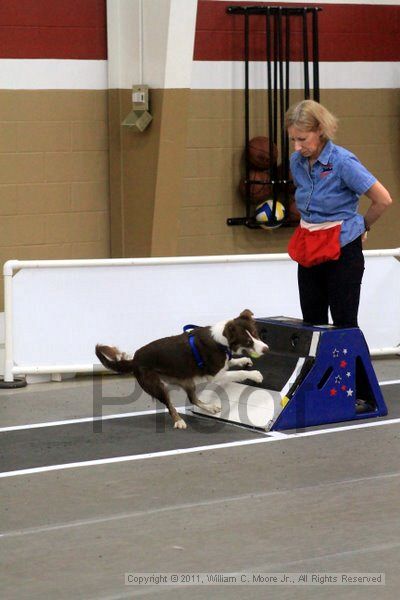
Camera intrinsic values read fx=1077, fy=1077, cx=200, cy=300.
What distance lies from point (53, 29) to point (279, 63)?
198cm

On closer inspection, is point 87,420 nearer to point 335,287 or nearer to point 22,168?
point 335,287

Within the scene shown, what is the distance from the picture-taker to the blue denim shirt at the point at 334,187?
230 inches

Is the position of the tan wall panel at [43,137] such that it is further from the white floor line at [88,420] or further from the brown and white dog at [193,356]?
the brown and white dog at [193,356]

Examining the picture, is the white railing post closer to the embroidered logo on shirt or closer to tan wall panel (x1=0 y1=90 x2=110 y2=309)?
tan wall panel (x1=0 y1=90 x2=110 y2=309)

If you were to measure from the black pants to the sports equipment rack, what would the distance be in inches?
125

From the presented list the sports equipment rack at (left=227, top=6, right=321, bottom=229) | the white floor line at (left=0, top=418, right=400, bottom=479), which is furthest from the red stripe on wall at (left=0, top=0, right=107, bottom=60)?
the white floor line at (left=0, top=418, right=400, bottom=479)

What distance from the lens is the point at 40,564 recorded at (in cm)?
410

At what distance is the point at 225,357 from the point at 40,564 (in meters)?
2.14

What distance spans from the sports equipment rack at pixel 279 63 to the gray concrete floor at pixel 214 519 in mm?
3771

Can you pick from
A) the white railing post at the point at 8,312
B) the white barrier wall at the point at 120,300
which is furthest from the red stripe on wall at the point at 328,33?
the white railing post at the point at 8,312

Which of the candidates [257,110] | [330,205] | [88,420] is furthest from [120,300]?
[257,110]

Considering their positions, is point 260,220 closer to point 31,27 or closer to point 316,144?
point 31,27

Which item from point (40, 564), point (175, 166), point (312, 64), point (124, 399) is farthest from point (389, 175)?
point (40, 564)

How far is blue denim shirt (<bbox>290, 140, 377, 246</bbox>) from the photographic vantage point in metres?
5.83
